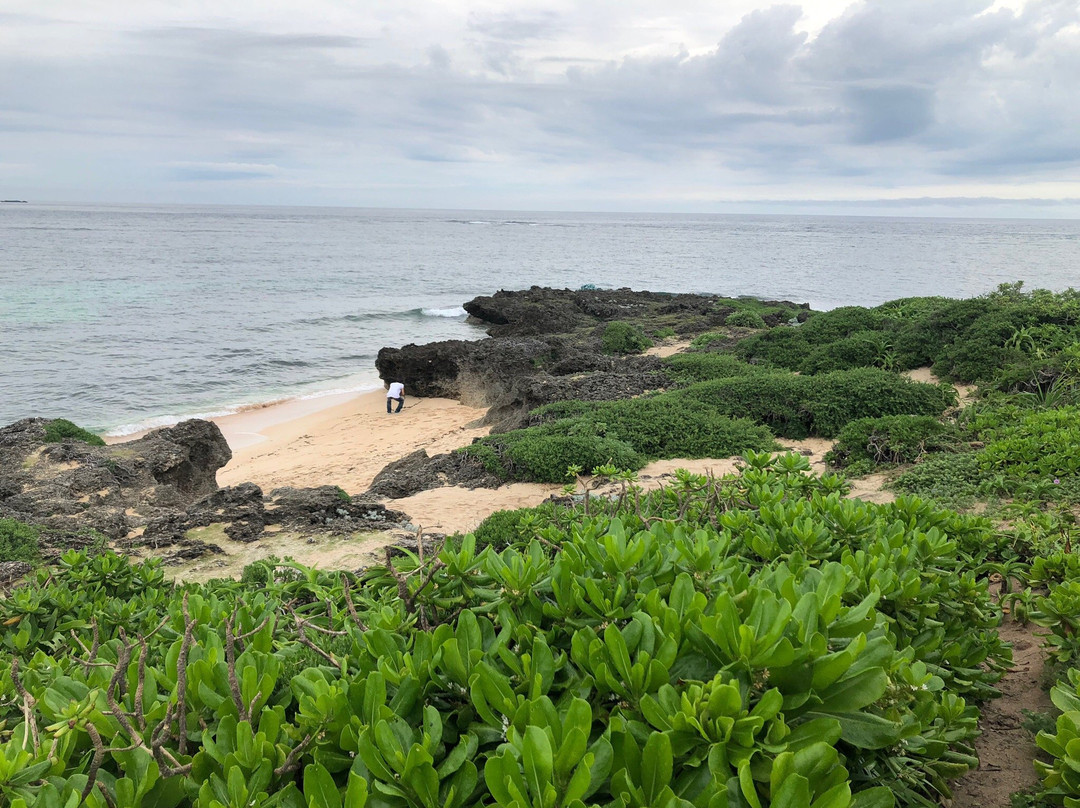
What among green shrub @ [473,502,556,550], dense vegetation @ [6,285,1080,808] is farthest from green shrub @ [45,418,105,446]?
dense vegetation @ [6,285,1080,808]

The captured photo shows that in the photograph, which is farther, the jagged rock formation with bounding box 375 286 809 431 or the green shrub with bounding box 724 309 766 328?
the green shrub with bounding box 724 309 766 328

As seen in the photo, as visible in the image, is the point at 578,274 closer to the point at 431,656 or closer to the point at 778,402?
the point at 778,402

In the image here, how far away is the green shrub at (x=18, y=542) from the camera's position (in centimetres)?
551

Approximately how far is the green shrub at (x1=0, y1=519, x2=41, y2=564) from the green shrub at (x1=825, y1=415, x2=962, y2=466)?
7472 millimetres

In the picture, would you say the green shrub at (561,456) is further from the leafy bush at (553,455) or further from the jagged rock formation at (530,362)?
the jagged rock formation at (530,362)

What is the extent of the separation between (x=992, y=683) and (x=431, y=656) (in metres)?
2.17

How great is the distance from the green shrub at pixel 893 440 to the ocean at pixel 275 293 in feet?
49.5

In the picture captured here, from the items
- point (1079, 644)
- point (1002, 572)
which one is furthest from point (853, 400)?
point (1079, 644)

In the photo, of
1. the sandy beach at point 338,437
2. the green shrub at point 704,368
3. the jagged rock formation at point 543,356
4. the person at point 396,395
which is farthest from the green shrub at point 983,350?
the person at point 396,395

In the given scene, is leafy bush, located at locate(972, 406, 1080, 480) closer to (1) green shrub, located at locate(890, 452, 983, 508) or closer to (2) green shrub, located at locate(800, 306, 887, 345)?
(1) green shrub, located at locate(890, 452, 983, 508)

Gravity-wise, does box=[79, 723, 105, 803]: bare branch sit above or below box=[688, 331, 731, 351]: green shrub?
above

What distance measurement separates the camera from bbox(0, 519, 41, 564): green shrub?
5512 mm

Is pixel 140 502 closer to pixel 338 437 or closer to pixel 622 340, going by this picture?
pixel 338 437

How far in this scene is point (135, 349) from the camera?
941 inches
